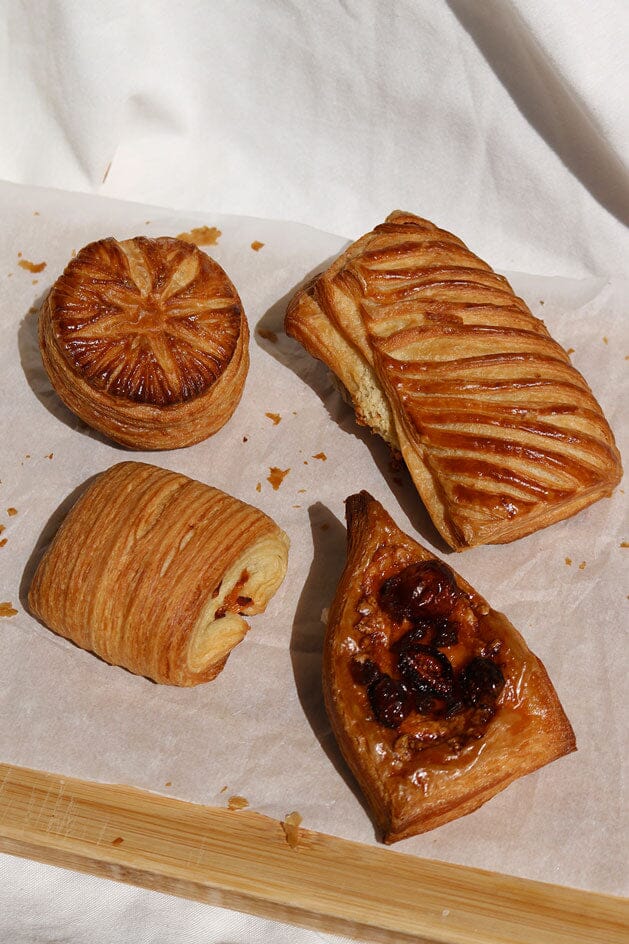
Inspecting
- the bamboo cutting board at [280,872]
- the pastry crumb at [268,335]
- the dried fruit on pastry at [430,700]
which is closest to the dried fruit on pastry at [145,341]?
the pastry crumb at [268,335]

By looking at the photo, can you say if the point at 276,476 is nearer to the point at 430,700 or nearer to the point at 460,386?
the point at 460,386

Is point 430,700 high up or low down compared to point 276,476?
up

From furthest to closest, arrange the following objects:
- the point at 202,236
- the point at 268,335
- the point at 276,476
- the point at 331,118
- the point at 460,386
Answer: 1. the point at 331,118
2. the point at 202,236
3. the point at 268,335
4. the point at 276,476
5. the point at 460,386

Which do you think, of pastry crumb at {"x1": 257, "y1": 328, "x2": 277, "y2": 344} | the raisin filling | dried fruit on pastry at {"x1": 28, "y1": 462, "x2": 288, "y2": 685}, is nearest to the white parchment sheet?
pastry crumb at {"x1": 257, "y1": 328, "x2": 277, "y2": 344}

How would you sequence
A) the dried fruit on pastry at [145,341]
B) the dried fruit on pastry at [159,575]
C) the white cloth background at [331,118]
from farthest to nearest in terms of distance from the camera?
the white cloth background at [331,118] → the dried fruit on pastry at [145,341] → the dried fruit on pastry at [159,575]

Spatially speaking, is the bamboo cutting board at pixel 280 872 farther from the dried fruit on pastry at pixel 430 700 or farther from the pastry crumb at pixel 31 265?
the pastry crumb at pixel 31 265

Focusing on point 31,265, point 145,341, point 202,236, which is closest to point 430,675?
point 145,341

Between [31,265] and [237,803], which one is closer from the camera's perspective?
[237,803]
